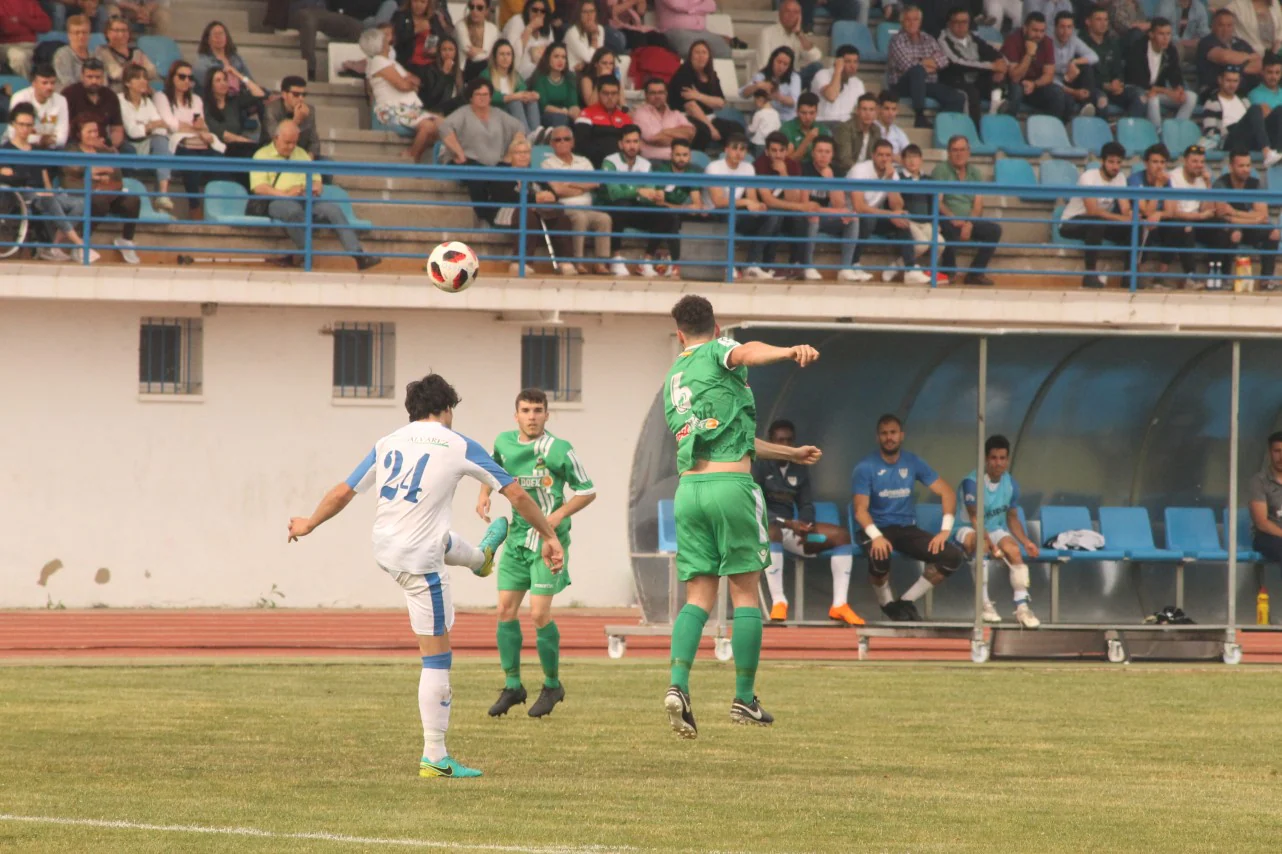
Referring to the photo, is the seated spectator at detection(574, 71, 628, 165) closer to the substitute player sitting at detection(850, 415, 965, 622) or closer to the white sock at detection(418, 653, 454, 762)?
the substitute player sitting at detection(850, 415, 965, 622)

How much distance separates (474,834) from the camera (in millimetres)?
7496

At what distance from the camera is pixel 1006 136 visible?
82.5 ft

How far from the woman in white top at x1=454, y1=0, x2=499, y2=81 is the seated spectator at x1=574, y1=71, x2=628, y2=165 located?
Answer: 53.2 inches

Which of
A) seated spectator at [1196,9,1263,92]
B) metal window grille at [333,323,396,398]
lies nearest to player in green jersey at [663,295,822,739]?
metal window grille at [333,323,396,398]

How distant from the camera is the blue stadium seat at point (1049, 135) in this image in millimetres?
25109

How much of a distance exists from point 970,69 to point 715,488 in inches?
653

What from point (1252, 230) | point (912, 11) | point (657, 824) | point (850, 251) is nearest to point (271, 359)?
point (850, 251)

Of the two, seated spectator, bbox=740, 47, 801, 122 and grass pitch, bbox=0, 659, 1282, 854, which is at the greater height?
seated spectator, bbox=740, 47, 801, 122

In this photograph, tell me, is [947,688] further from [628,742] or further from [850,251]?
[850,251]

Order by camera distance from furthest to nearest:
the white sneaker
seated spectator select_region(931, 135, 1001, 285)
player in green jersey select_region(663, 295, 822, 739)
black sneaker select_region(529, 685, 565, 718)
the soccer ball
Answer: seated spectator select_region(931, 135, 1001, 285) < the white sneaker < the soccer ball < black sneaker select_region(529, 685, 565, 718) < player in green jersey select_region(663, 295, 822, 739)

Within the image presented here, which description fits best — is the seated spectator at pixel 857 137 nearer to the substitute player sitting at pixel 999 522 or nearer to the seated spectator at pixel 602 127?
the seated spectator at pixel 602 127

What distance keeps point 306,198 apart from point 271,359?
76.5 inches

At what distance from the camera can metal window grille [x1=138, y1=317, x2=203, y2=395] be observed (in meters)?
21.4

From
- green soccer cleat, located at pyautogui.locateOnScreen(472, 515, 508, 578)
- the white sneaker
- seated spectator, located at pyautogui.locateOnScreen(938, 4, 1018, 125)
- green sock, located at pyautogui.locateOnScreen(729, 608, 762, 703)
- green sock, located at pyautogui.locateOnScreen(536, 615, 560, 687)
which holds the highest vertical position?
seated spectator, located at pyautogui.locateOnScreen(938, 4, 1018, 125)
